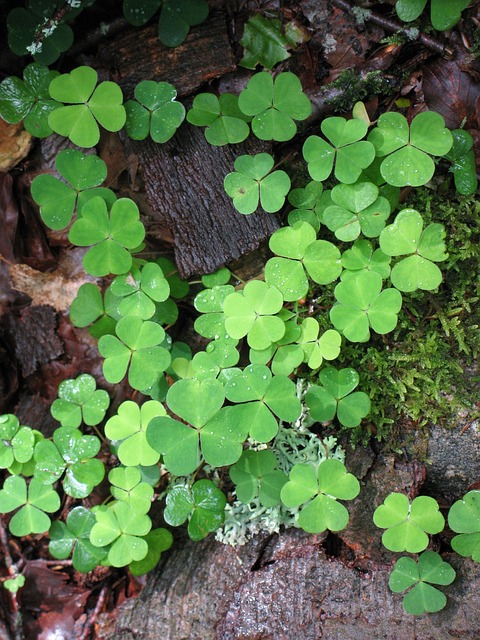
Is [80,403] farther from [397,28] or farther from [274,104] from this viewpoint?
[397,28]

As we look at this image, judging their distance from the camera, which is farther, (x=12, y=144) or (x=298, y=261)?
(x=12, y=144)

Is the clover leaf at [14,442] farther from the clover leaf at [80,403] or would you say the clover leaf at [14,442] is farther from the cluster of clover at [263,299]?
the cluster of clover at [263,299]

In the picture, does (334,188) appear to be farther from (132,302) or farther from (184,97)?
(132,302)

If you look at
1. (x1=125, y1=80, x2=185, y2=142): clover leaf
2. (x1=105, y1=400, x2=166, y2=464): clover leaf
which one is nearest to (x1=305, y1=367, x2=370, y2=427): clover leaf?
(x1=105, y1=400, x2=166, y2=464): clover leaf

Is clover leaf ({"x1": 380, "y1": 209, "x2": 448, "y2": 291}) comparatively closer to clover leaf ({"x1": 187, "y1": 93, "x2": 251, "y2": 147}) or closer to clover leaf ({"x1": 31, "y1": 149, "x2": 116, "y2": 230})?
clover leaf ({"x1": 187, "y1": 93, "x2": 251, "y2": 147})

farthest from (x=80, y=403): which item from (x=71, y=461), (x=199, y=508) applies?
(x=199, y=508)

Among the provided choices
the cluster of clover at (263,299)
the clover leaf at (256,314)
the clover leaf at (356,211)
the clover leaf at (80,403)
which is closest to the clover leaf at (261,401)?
the cluster of clover at (263,299)
